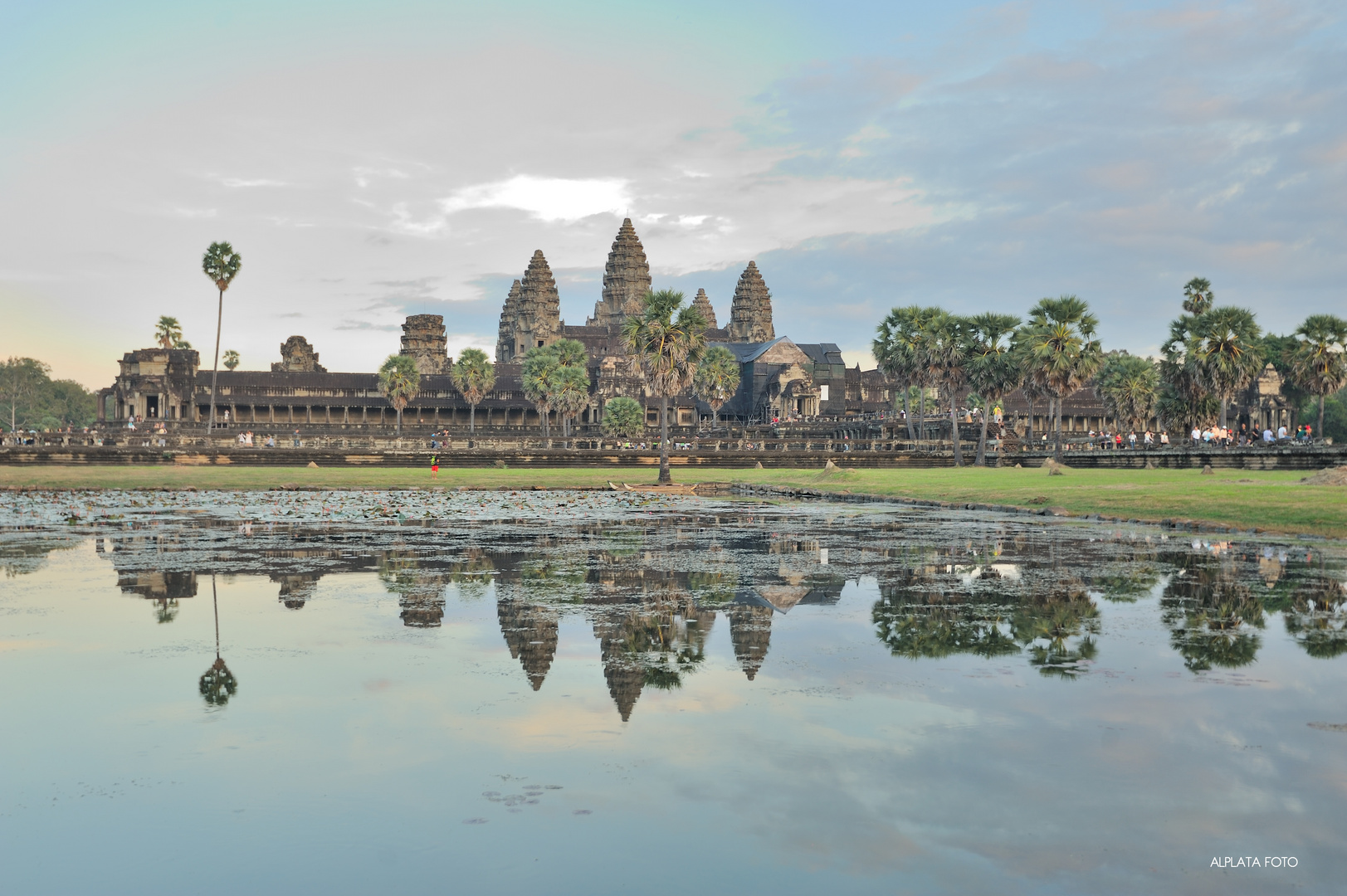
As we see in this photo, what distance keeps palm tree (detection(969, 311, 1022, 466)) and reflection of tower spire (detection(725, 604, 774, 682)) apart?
6323cm

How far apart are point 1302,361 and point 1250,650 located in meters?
73.6

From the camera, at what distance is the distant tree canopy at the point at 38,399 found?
17600 centimetres

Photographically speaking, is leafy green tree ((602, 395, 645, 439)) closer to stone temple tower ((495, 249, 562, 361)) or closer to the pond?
stone temple tower ((495, 249, 562, 361))

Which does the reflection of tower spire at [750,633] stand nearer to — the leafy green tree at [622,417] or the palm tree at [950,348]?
the palm tree at [950,348]

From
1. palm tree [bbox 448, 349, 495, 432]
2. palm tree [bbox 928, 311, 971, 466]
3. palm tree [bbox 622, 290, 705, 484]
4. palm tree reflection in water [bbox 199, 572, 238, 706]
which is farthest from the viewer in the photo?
→ palm tree [bbox 448, 349, 495, 432]

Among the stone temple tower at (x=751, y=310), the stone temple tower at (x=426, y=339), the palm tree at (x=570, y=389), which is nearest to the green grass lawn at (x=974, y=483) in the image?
the palm tree at (x=570, y=389)

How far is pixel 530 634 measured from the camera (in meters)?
11.5

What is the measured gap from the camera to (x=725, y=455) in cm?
7306

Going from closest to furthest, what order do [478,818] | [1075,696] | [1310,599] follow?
[478,818]
[1075,696]
[1310,599]

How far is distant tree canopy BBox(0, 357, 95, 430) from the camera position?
577 feet

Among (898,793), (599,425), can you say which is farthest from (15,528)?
(599,425)

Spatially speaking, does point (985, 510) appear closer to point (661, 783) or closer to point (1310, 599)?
point (1310, 599)

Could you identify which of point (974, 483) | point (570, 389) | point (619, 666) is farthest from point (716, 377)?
point (619, 666)

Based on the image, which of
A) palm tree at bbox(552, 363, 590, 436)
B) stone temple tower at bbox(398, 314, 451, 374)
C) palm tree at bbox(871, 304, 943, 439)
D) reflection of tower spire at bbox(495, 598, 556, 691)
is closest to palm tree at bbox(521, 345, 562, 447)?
palm tree at bbox(552, 363, 590, 436)
